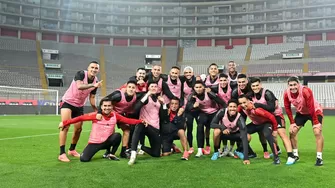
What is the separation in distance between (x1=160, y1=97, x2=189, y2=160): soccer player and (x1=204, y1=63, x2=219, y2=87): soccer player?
93 cm

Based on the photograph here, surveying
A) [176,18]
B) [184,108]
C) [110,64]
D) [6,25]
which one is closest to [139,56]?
[110,64]

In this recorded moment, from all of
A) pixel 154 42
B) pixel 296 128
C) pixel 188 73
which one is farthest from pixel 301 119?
pixel 154 42

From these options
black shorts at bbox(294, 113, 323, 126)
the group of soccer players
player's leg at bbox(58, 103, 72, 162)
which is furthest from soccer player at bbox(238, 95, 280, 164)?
player's leg at bbox(58, 103, 72, 162)

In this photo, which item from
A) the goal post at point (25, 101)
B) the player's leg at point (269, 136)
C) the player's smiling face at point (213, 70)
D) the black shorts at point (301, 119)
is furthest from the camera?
the goal post at point (25, 101)

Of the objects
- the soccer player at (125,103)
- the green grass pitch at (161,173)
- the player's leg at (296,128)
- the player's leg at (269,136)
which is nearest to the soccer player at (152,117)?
the soccer player at (125,103)

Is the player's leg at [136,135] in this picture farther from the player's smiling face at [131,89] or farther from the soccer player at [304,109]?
the soccer player at [304,109]

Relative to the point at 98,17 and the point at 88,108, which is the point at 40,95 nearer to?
the point at 88,108

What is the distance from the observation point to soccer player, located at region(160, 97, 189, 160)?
708 cm

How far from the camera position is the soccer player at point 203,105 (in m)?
7.16

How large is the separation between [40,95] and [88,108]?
4.52 m

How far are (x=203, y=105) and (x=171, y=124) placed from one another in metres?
0.87

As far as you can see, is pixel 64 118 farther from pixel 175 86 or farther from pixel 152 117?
pixel 175 86

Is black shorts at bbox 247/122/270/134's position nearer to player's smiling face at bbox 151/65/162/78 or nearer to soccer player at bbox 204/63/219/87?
soccer player at bbox 204/63/219/87

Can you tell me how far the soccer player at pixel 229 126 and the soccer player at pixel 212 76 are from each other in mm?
1008
